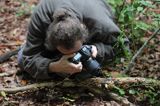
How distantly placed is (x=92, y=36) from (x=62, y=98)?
64cm

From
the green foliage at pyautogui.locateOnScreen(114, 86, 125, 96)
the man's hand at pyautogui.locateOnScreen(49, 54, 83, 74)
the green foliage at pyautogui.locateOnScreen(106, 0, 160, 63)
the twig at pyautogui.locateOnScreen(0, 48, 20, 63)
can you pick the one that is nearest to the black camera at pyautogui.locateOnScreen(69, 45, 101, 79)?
the man's hand at pyautogui.locateOnScreen(49, 54, 83, 74)

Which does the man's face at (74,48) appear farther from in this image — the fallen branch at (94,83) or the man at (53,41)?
the fallen branch at (94,83)

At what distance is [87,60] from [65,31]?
0.43 meters

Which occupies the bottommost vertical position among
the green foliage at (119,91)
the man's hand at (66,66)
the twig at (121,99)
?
the twig at (121,99)

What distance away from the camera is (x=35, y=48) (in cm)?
340

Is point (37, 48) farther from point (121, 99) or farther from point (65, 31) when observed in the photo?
point (121, 99)

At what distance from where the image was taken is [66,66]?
10.2ft

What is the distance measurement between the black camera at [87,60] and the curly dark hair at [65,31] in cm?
13

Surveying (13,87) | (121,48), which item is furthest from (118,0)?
(13,87)

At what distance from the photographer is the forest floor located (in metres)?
3.34

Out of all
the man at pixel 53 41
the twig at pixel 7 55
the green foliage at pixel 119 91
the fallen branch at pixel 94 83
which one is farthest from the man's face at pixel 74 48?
the twig at pixel 7 55

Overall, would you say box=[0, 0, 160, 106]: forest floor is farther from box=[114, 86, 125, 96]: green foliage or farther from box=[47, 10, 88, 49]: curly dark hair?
box=[47, 10, 88, 49]: curly dark hair

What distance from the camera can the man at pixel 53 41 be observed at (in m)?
3.10

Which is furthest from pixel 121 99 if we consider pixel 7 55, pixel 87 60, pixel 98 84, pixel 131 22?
pixel 7 55
